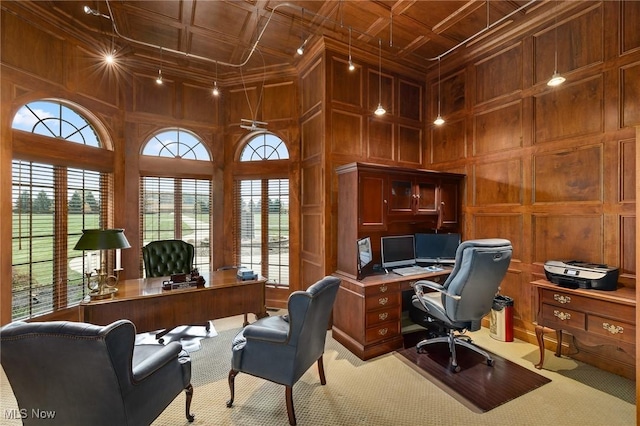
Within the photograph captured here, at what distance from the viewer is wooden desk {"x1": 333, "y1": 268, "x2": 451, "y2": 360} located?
2922mm

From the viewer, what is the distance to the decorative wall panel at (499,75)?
131 inches

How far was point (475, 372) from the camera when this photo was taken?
8.64 ft

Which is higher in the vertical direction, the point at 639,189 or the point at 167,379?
the point at 639,189

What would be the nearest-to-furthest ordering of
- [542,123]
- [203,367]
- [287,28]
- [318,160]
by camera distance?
[203,367] → [542,123] → [287,28] → [318,160]

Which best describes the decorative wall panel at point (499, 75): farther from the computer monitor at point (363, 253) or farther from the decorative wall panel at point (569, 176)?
the computer monitor at point (363, 253)

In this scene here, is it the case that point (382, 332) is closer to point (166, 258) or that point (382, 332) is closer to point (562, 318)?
point (562, 318)

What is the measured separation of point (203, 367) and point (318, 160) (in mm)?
2775

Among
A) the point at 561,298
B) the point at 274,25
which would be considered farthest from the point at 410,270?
the point at 274,25

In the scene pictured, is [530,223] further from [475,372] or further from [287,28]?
[287,28]

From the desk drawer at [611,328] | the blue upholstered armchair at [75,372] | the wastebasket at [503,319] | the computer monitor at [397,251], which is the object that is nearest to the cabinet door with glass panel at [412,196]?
the computer monitor at [397,251]

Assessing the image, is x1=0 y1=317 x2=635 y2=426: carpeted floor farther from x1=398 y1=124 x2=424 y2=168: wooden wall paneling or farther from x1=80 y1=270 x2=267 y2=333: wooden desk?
x1=398 y1=124 x2=424 y2=168: wooden wall paneling

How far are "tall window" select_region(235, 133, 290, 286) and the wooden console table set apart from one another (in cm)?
327

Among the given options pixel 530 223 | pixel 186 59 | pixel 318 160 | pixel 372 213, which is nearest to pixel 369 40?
pixel 318 160

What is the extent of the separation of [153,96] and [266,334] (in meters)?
4.09
